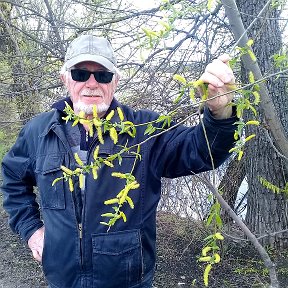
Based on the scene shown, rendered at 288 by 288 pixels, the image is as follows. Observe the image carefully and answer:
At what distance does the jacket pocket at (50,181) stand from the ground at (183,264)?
1771mm

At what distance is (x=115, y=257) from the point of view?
239 centimetres

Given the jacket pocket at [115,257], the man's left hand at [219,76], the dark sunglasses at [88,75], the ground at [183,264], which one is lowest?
the ground at [183,264]

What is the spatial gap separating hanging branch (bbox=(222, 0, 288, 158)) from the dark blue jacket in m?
0.40

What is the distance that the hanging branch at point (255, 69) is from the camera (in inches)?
78.8

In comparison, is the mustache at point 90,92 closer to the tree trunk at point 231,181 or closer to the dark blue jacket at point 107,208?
the dark blue jacket at point 107,208

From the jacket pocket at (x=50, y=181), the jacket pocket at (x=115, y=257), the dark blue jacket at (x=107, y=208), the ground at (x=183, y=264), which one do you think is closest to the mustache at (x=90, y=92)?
the dark blue jacket at (x=107, y=208)

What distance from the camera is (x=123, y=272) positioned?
2434mm

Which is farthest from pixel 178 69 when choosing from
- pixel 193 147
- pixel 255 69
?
pixel 255 69

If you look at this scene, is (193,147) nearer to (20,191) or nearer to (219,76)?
(219,76)

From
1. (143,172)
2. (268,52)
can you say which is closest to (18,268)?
(143,172)

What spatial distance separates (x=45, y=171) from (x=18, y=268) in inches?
113

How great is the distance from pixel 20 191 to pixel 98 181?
90cm

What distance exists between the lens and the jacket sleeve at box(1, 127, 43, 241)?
9.60ft

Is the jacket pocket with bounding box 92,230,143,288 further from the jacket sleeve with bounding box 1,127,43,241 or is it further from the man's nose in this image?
the man's nose
